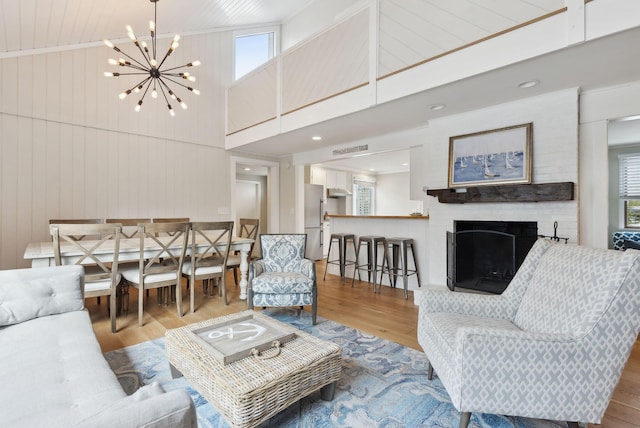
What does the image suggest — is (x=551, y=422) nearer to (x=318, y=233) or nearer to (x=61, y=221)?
(x=61, y=221)

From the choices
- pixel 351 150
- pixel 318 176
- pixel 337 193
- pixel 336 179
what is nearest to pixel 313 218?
pixel 318 176

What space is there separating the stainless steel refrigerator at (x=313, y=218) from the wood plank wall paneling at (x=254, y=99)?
78.7 inches

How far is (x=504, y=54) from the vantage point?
2.43 metres

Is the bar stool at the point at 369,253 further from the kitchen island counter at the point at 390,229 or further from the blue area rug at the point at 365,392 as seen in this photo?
the blue area rug at the point at 365,392

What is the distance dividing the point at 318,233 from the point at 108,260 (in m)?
4.67

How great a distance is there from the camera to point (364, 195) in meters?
9.77

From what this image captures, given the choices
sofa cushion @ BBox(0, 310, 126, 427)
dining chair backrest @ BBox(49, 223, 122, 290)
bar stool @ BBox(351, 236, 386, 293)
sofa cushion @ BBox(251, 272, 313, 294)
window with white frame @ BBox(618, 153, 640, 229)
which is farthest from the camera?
window with white frame @ BBox(618, 153, 640, 229)

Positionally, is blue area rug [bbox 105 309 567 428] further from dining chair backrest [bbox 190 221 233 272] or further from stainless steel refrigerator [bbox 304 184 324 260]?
stainless steel refrigerator [bbox 304 184 324 260]

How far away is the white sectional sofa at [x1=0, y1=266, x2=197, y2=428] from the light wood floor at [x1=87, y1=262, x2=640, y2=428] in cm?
74

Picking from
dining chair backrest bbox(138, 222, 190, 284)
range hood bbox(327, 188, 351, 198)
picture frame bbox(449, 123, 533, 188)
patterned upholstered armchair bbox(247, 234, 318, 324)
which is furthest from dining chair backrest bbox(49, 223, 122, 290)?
range hood bbox(327, 188, 351, 198)

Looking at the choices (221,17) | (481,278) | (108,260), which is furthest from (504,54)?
(221,17)

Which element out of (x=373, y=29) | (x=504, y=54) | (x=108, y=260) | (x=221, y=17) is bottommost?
(x=108, y=260)

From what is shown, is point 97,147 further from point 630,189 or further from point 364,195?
point 630,189

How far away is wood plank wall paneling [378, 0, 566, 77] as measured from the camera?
2389 millimetres
